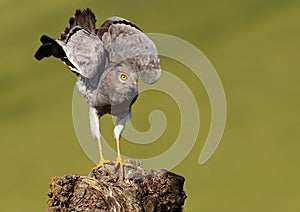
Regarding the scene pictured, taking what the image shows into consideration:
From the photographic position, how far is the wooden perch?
877 centimetres

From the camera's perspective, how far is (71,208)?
29.2ft

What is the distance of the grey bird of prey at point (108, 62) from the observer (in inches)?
383

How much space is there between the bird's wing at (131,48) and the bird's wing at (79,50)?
122 mm

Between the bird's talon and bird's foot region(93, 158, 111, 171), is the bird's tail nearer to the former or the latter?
bird's foot region(93, 158, 111, 171)

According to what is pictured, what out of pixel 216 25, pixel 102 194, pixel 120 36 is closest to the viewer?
pixel 102 194

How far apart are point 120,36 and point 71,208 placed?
2.14m

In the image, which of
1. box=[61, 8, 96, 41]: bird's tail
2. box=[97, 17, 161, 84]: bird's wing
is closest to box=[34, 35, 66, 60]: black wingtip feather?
box=[61, 8, 96, 41]: bird's tail

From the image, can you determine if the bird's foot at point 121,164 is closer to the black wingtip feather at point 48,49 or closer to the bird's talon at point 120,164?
the bird's talon at point 120,164

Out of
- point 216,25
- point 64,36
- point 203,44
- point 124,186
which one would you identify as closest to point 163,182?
point 124,186

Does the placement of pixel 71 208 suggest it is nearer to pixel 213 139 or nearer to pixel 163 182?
pixel 163 182

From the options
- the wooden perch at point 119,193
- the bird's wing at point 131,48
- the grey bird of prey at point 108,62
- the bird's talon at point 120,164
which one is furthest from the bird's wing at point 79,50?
the wooden perch at point 119,193

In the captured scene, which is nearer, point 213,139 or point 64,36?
point 64,36

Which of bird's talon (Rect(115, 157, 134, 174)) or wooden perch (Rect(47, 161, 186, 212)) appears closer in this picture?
wooden perch (Rect(47, 161, 186, 212))

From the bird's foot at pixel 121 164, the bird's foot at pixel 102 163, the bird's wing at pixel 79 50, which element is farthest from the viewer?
the bird's wing at pixel 79 50
